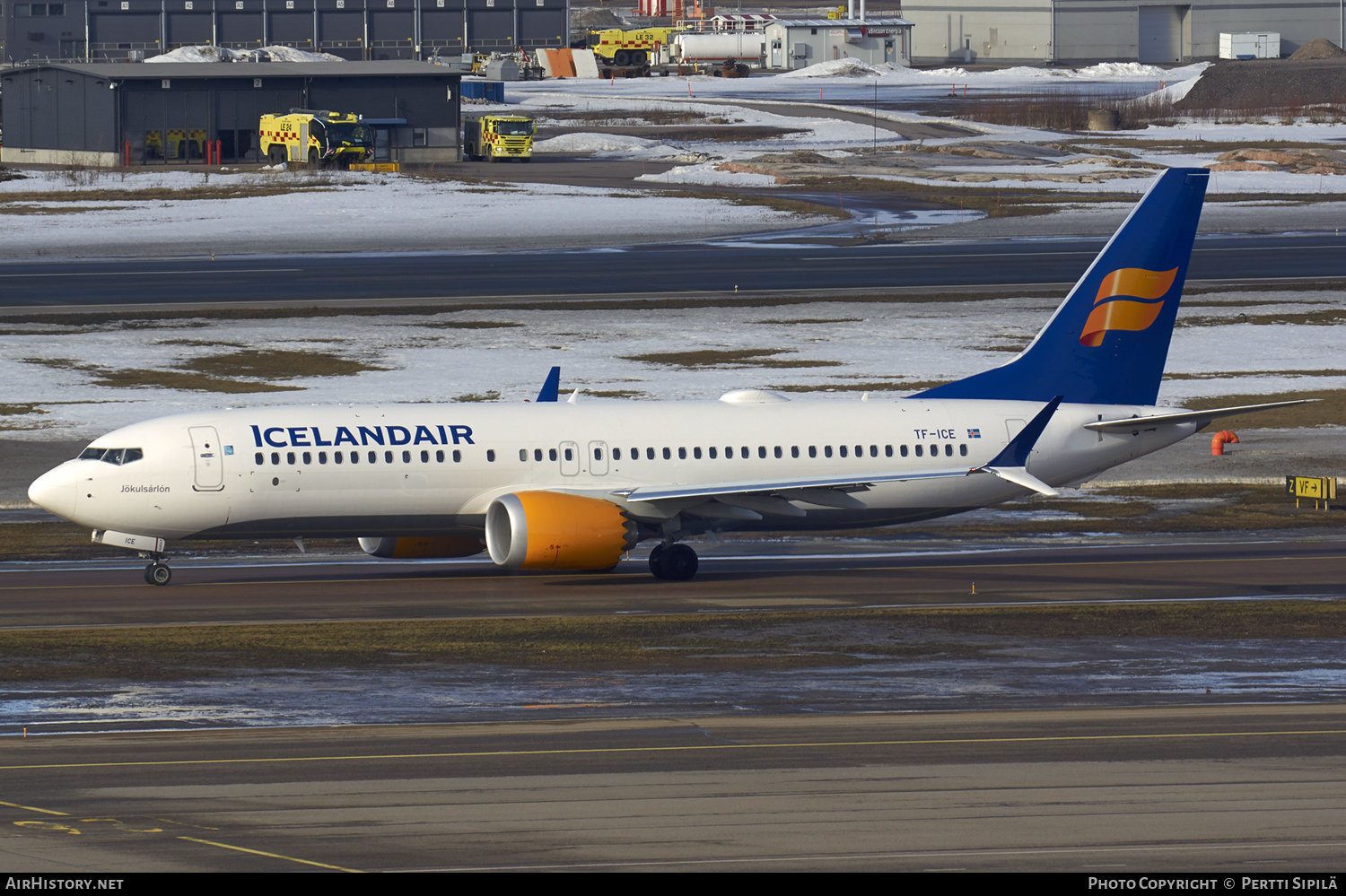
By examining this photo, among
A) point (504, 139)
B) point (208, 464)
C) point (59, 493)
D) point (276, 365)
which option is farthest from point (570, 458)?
point (504, 139)

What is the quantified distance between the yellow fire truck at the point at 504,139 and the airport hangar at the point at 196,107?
8.47 feet

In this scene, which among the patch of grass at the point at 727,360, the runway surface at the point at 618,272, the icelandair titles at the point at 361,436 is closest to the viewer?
the icelandair titles at the point at 361,436

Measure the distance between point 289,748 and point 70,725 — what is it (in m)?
3.92

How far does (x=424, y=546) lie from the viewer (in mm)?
41125

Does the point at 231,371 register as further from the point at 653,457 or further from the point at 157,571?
the point at 653,457

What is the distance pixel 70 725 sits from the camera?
1069 inches

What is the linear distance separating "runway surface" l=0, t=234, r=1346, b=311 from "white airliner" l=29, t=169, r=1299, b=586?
38.6 m

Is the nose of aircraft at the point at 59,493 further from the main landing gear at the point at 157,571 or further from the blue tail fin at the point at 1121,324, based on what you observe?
the blue tail fin at the point at 1121,324

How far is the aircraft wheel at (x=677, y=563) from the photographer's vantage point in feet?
134

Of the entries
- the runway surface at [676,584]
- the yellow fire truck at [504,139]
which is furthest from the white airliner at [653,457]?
the yellow fire truck at [504,139]

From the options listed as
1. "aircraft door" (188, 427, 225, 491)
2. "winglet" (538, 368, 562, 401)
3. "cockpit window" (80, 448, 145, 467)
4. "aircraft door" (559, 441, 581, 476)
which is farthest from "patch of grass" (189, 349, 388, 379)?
"aircraft door" (559, 441, 581, 476)

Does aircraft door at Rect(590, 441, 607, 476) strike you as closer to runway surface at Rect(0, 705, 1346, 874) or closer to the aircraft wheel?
the aircraft wheel

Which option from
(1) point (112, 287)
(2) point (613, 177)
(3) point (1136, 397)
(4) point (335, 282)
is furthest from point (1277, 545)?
(2) point (613, 177)

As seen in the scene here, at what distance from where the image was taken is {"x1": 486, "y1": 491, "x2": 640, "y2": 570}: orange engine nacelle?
38281 mm
